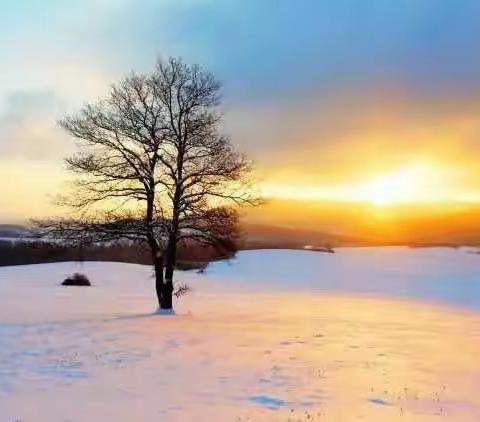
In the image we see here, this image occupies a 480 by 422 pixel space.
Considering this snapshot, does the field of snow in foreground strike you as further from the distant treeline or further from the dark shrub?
the distant treeline

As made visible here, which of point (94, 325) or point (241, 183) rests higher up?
point (241, 183)

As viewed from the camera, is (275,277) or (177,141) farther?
(275,277)

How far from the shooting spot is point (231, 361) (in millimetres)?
12219

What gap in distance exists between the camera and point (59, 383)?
998 cm

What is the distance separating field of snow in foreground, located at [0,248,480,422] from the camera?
28.2 feet

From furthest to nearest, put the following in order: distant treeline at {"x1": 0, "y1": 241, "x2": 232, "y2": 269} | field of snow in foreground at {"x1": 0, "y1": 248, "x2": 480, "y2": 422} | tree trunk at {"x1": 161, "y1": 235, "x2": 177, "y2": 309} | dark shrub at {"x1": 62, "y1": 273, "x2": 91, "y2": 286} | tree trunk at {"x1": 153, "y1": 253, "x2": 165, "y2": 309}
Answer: distant treeline at {"x1": 0, "y1": 241, "x2": 232, "y2": 269}, dark shrub at {"x1": 62, "y1": 273, "x2": 91, "y2": 286}, tree trunk at {"x1": 153, "y1": 253, "x2": 165, "y2": 309}, tree trunk at {"x1": 161, "y1": 235, "x2": 177, "y2": 309}, field of snow in foreground at {"x1": 0, "y1": 248, "x2": 480, "y2": 422}

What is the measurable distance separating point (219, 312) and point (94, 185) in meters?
7.01

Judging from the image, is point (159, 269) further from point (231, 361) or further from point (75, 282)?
point (75, 282)

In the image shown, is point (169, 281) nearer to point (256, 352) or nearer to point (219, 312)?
point (219, 312)

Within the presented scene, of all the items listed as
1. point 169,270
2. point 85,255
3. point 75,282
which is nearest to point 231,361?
point 169,270

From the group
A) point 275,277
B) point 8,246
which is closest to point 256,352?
point 275,277

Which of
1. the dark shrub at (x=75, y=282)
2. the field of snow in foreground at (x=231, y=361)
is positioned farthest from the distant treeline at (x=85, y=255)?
the field of snow in foreground at (x=231, y=361)

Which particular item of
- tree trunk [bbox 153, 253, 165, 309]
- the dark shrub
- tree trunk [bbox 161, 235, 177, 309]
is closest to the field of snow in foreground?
tree trunk [bbox 161, 235, 177, 309]

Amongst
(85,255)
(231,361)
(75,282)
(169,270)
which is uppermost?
(85,255)
